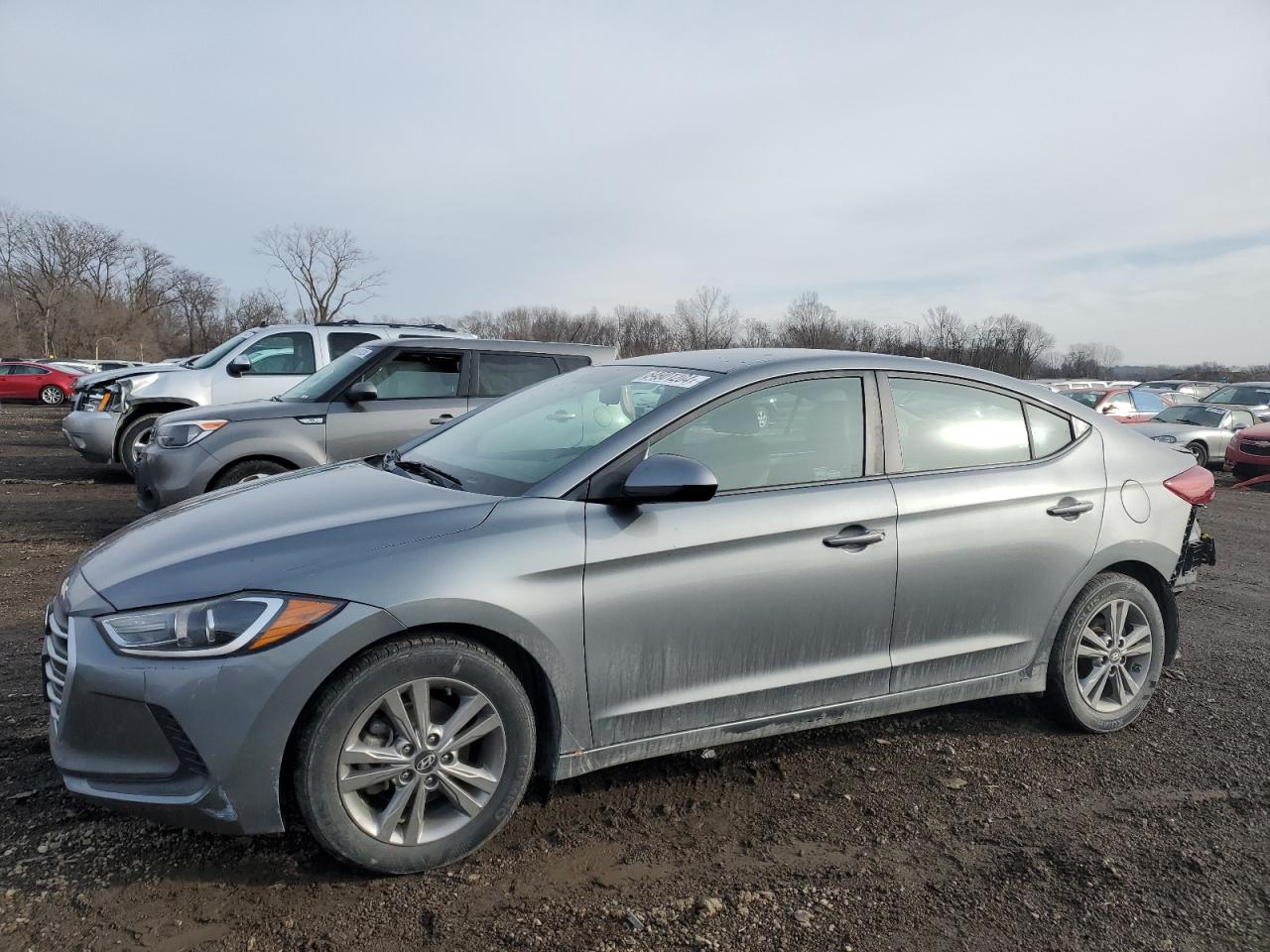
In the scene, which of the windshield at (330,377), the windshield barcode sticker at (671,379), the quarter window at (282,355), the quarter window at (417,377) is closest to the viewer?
the windshield barcode sticker at (671,379)

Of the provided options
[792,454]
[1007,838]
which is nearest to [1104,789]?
[1007,838]

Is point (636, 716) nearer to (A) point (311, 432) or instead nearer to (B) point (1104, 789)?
(B) point (1104, 789)

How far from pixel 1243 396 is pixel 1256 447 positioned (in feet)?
21.6

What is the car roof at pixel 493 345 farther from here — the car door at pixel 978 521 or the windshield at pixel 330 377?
the car door at pixel 978 521

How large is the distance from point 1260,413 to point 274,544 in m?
21.7

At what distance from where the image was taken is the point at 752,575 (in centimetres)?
300

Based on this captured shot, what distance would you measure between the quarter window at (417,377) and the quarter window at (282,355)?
12.7ft

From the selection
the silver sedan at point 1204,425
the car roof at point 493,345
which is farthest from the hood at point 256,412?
the silver sedan at point 1204,425

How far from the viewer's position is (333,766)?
2477mm

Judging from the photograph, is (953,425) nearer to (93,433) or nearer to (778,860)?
(778,860)

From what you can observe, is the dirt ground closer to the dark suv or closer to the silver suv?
the dark suv

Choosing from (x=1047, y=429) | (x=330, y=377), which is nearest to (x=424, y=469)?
(x=1047, y=429)

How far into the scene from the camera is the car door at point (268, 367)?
10.5m

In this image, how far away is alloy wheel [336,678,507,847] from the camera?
2.53m
